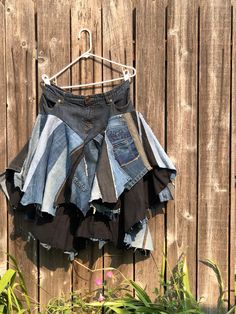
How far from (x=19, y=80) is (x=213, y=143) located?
123cm

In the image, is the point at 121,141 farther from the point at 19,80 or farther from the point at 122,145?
the point at 19,80

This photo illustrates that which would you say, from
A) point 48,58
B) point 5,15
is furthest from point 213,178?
point 5,15

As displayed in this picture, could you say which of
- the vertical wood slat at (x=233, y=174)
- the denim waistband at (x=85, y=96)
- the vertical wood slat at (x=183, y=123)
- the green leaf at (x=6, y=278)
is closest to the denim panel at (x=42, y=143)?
the denim waistband at (x=85, y=96)

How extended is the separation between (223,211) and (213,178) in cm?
21

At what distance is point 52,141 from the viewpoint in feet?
9.06

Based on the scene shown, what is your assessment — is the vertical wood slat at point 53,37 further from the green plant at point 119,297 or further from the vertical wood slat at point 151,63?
the green plant at point 119,297

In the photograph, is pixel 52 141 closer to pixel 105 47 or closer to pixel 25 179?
pixel 25 179

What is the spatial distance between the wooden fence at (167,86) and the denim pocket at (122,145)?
0.23 m

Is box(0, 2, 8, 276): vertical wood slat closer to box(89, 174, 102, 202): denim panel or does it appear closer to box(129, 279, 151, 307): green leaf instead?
box(89, 174, 102, 202): denim panel

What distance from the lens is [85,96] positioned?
9.19ft

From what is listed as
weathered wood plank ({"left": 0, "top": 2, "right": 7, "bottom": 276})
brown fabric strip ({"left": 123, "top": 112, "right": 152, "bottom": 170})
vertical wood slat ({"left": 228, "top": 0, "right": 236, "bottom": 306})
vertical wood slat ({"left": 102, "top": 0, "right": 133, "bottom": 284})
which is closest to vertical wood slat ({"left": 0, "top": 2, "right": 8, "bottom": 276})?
weathered wood plank ({"left": 0, "top": 2, "right": 7, "bottom": 276})

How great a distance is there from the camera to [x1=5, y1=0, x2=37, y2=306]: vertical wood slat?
9.44ft

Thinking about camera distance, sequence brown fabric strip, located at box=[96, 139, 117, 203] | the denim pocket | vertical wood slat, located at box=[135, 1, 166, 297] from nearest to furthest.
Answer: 1. brown fabric strip, located at box=[96, 139, 117, 203]
2. the denim pocket
3. vertical wood slat, located at box=[135, 1, 166, 297]

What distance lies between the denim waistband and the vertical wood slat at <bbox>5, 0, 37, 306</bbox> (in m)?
0.17
